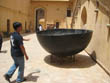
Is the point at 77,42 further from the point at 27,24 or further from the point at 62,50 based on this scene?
the point at 27,24

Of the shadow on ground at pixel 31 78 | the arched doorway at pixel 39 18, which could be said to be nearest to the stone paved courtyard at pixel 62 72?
the shadow on ground at pixel 31 78

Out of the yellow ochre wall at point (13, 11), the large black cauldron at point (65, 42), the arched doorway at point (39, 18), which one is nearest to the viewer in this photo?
the large black cauldron at point (65, 42)

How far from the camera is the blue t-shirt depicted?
3576 millimetres

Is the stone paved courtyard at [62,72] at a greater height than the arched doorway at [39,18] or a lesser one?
lesser

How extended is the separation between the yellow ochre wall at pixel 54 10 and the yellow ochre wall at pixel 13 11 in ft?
7.26

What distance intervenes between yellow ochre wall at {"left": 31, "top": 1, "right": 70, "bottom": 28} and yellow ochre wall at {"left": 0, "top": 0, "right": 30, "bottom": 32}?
7.26 ft

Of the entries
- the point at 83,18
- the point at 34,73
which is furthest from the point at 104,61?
the point at 83,18

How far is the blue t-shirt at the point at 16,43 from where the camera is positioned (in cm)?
358

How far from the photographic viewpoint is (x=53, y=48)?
5.03 metres

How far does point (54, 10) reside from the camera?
27062 mm

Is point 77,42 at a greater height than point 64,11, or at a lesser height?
lesser

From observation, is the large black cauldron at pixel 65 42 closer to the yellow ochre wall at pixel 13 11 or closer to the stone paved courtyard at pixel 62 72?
the stone paved courtyard at pixel 62 72

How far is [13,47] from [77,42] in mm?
2171

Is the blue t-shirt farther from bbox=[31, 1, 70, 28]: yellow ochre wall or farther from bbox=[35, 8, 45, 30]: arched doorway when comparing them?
bbox=[35, 8, 45, 30]: arched doorway
